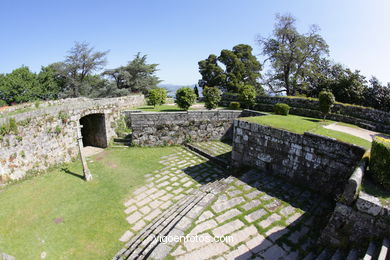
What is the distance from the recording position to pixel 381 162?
4.00 meters

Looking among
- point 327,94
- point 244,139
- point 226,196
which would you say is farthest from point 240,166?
point 327,94

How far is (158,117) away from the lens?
12.1 meters

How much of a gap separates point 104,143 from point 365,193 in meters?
12.8

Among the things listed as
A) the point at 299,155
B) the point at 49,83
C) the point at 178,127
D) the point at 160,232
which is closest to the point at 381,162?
the point at 299,155

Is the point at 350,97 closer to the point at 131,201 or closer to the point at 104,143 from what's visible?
the point at 131,201

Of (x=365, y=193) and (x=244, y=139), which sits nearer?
(x=365, y=193)

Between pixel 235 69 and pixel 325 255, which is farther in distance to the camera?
pixel 235 69

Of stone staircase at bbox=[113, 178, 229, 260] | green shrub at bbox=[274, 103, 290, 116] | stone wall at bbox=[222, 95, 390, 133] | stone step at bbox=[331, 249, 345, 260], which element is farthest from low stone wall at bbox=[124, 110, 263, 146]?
stone step at bbox=[331, 249, 345, 260]

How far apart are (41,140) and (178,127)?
7125 millimetres

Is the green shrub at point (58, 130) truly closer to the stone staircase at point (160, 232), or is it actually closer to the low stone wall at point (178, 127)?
the low stone wall at point (178, 127)

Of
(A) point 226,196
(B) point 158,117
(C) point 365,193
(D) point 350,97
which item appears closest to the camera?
(C) point 365,193

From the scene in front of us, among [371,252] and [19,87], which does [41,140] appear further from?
[19,87]

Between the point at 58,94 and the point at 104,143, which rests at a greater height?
the point at 58,94

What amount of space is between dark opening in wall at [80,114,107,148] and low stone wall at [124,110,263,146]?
6.14 feet
